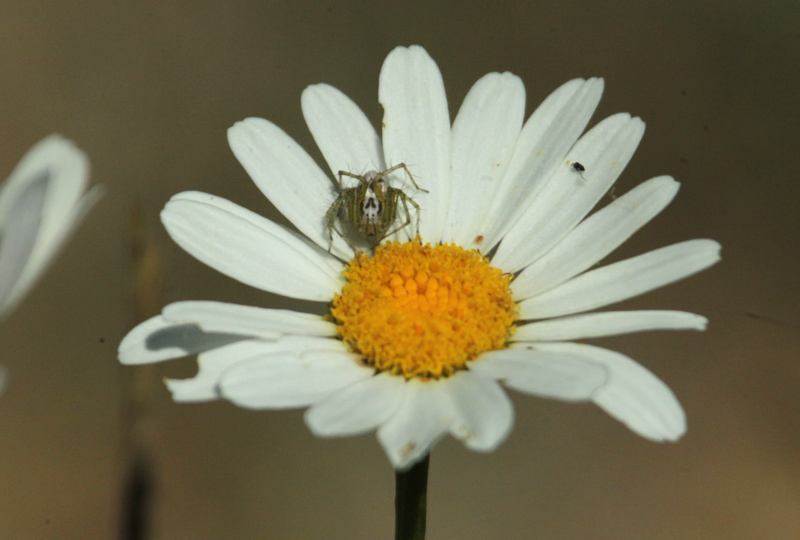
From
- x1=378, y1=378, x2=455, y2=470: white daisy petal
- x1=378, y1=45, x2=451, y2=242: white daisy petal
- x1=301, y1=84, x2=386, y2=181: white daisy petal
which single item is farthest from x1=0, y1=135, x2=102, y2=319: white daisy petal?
x1=378, y1=45, x2=451, y2=242: white daisy petal

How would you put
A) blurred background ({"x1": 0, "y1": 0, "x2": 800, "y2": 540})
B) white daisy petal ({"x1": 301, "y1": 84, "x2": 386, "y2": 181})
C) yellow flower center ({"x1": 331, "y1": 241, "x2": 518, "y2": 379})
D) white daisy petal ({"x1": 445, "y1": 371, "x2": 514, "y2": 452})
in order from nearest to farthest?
white daisy petal ({"x1": 445, "y1": 371, "x2": 514, "y2": 452}) < yellow flower center ({"x1": 331, "y1": 241, "x2": 518, "y2": 379}) < white daisy petal ({"x1": 301, "y1": 84, "x2": 386, "y2": 181}) < blurred background ({"x1": 0, "y1": 0, "x2": 800, "y2": 540})

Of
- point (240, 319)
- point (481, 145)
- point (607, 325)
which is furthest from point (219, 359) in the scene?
point (481, 145)

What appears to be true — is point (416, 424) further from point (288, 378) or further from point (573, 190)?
point (573, 190)

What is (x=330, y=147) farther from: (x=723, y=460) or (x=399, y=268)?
(x=723, y=460)

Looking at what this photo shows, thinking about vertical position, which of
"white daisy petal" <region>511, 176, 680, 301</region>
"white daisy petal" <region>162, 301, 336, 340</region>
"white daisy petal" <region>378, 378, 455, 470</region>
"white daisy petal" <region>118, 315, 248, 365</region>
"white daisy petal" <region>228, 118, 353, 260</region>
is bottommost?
"white daisy petal" <region>378, 378, 455, 470</region>

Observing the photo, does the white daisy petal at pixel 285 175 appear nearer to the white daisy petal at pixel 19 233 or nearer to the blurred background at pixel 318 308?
the white daisy petal at pixel 19 233

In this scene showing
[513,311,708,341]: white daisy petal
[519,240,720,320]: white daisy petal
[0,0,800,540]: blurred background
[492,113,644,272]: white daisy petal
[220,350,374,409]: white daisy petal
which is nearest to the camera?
[220,350,374,409]: white daisy petal

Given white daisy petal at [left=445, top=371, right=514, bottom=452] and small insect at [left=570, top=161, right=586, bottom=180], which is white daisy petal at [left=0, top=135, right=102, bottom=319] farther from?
small insect at [left=570, top=161, right=586, bottom=180]

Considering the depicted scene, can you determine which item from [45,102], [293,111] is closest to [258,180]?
[293,111]

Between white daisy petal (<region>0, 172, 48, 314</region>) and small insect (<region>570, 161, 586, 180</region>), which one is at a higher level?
small insect (<region>570, 161, 586, 180</region>)

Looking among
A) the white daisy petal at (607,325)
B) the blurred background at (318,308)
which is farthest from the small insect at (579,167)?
the blurred background at (318,308)
